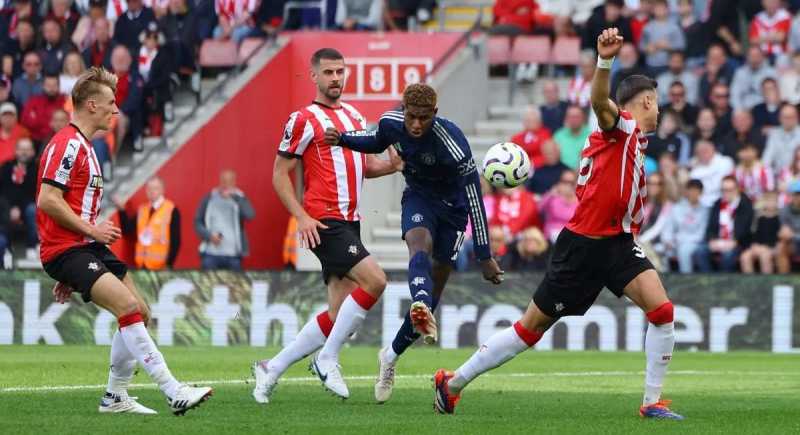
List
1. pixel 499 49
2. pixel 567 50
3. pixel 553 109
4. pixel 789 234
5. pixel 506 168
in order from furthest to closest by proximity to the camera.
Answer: pixel 499 49 < pixel 567 50 < pixel 553 109 < pixel 789 234 < pixel 506 168

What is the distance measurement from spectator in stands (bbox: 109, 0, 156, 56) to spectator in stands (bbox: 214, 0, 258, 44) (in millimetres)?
1265

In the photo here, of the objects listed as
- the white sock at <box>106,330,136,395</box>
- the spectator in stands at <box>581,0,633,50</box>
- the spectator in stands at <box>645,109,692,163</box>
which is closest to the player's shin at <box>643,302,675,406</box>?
the white sock at <box>106,330,136,395</box>

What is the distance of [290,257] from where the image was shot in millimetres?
26125

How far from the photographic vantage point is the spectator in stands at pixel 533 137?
24.6 meters

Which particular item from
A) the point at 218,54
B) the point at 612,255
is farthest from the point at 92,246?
the point at 218,54

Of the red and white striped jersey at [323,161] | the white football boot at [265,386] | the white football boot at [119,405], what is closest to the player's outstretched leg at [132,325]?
the white football boot at [119,405]

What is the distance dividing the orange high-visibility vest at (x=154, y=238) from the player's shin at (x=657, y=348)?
14.3 metres

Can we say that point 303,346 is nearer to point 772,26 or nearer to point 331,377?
point 331,377

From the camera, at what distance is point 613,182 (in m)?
11.1

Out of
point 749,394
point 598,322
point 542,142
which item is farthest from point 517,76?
point 749,394

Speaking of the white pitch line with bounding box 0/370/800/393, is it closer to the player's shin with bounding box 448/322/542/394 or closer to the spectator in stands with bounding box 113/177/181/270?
the player's shin with bounding box 448/322/542/394

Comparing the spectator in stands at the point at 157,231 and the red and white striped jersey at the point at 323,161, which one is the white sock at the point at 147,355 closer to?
the red and white striped jersey at the point at 323,161

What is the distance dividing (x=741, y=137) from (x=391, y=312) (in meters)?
5.75

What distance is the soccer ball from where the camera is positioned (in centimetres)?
1217
